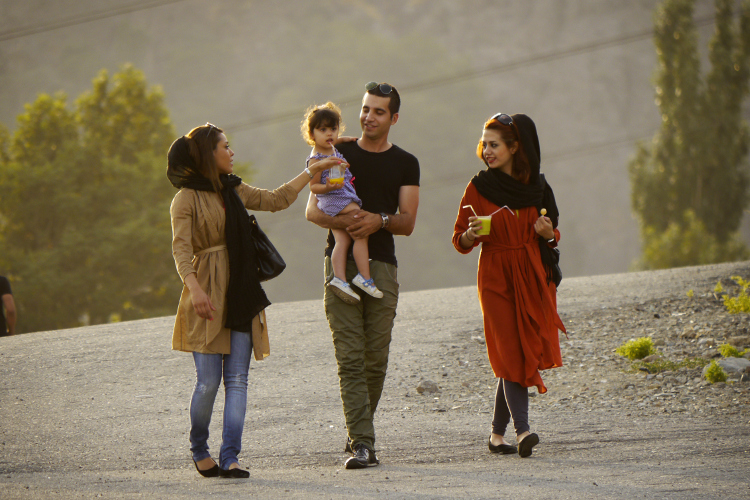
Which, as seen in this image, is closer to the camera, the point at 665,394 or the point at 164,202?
the point at 665,394

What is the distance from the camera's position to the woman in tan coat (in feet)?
15.4

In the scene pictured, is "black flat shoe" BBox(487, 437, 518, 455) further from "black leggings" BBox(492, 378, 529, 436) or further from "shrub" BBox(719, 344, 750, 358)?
"shrub" BBox(719, 344, 750, 358)

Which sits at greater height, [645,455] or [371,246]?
[371,246]

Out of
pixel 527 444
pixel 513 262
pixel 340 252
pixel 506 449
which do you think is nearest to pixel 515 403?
pixel 527 444

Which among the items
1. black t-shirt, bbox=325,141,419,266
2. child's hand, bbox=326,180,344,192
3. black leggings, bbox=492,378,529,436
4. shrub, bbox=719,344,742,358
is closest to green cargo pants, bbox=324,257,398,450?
black t-shirt, bbox=325,141,419,266

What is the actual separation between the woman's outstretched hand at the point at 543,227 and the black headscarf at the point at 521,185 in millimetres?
126

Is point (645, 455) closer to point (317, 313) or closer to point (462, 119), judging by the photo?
point (317, 313)

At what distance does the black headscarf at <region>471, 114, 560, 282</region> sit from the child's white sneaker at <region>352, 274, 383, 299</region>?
36.8 inches

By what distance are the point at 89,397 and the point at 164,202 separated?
2393 centimetres

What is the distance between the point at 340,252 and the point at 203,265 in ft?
2.65

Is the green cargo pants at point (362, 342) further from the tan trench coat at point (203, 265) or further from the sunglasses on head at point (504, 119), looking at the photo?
the sunglasses on head at point (504, 119)

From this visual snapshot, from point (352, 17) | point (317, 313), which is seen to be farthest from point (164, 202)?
point (352, 17)

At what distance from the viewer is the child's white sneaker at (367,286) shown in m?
4.95

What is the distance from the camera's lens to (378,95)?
5.10m
